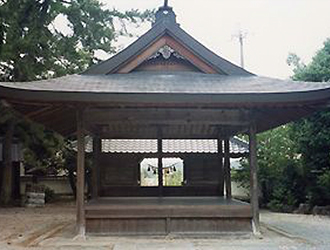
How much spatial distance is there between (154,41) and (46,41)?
7.98m

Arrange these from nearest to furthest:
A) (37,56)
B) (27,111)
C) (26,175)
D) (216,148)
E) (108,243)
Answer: (108,243), (27,111), (216,148), (37,56), (26,175)

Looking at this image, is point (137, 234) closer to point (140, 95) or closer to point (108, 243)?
point (108, 243)

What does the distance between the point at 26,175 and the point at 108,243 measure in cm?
1812

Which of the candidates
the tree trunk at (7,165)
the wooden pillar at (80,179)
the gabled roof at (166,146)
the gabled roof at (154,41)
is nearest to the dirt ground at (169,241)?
the wooden pillar at (80,179)

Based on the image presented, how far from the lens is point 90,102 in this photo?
25.5 ft

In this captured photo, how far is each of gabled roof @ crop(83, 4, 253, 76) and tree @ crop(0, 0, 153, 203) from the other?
6.78 metres

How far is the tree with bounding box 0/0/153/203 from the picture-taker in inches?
621

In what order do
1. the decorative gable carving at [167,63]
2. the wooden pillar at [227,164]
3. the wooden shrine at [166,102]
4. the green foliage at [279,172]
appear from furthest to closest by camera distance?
the green foliage at [279,172] < the wooden pillar at [227,164] < the decorative gable carving at [167,63] < the wooden shrine at [166,102]

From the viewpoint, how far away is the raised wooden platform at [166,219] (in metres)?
8.39

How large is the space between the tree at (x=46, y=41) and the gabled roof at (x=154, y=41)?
678cm

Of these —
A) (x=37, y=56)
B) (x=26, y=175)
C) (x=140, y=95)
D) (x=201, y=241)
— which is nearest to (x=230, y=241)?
(x=201, y=241)

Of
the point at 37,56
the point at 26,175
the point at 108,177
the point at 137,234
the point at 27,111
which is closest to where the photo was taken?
the point at 137,234

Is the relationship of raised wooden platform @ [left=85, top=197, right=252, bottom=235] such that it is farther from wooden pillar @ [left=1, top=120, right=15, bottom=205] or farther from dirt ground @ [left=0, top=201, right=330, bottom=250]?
wooden pillar @ [left=1, top=120, right=15, bottom=205]

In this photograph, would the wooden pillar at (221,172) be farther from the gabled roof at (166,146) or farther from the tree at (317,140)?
the tree at (317,140)
